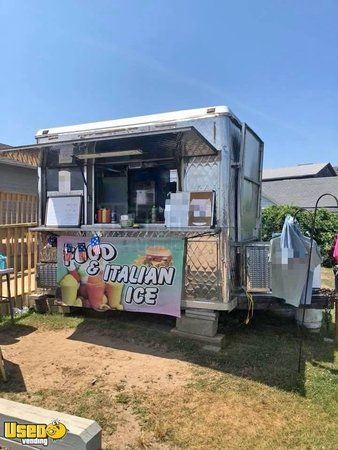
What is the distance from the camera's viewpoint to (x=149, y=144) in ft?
18.2

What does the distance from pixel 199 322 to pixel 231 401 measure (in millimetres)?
1603

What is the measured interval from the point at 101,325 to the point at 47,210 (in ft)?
6.96

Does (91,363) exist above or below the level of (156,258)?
below

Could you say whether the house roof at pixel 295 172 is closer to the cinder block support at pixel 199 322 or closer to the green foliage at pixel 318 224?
the green foliage at pixel 318 224

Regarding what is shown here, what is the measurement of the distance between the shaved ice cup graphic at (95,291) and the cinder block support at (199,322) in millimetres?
1314

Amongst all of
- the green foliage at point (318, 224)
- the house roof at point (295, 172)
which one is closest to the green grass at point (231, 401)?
the green foliage at point (318, 224)

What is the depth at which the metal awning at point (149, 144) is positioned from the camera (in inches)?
192

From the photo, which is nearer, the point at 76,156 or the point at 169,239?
the point at 169,239

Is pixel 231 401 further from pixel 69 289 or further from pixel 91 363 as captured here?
pixel 69 289

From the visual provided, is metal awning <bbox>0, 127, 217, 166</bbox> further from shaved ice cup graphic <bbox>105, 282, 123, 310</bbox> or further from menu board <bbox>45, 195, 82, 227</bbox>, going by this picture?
shaved ice cup graphic <bbox>105, 282, 123, 310</bbox>

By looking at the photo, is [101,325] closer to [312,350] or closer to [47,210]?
[47,210]

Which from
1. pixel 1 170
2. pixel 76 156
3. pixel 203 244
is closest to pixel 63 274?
pixel 76 156

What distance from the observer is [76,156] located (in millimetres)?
5992

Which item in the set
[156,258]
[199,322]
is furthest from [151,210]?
[199,322]
